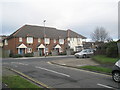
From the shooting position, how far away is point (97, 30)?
→ 5488 centimetres

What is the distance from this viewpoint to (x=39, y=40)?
154 feet

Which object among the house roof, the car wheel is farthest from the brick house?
the car wheel

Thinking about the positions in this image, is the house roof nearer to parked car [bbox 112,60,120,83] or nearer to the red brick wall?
the red brick wall

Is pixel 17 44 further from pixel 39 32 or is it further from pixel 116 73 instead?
pixel 116 73

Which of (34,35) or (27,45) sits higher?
(34,35)

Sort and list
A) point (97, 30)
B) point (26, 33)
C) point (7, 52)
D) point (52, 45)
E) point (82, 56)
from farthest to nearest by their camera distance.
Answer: point (97, 30) < point (52, 45) < point (26, 33) < point (7, 52) < point (82, 56)

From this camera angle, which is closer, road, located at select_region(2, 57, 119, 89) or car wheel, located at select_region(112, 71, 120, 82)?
road, located at select_region(2, 57, 119, 89)

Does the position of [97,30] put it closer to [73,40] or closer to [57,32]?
[73,40]

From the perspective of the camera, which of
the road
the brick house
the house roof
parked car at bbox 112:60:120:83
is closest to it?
the road

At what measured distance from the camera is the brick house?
42.4 m

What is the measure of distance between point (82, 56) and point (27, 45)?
76.2 feet

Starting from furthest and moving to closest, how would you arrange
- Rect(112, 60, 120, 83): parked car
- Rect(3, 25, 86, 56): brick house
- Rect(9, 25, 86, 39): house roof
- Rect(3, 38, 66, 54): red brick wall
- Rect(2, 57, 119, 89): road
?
Rect(9, 25, 86, 39): house roof
Rect(3, 25, 86, 56): brick house
Rect(3, 38, 66, 54): red brick wall
Rect(112, 60, 120, 83): parked car
Rect(2, 57, 119, 89): road

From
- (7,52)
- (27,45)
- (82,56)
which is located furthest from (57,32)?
(82,56)

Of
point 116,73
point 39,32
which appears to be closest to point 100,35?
point 39,32
